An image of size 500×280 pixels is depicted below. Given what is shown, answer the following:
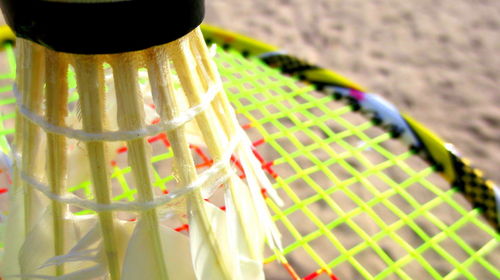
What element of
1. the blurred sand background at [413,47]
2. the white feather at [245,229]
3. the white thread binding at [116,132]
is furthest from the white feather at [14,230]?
the blurred sand background at [413,47]

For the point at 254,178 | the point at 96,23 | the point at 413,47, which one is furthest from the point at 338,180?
the point at 413,47

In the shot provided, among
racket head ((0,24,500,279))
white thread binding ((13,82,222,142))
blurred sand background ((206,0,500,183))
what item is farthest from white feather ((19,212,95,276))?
blurred sand background ((206,0,500,183))

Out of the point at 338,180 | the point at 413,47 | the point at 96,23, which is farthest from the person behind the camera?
the point at 413,47

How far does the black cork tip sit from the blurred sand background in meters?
1.25

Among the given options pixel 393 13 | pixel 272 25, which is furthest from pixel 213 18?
pixel 393 13

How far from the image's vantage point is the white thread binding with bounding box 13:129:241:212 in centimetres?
49

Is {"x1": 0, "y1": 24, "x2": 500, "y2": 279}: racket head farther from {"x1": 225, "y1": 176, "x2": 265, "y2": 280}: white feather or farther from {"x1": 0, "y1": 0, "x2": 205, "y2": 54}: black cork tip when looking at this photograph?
{"x1": 0, "y1": 0, "x2": 205, "y2": 54}: black cork tip

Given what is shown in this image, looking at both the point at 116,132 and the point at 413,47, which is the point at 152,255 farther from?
the point at 413,47

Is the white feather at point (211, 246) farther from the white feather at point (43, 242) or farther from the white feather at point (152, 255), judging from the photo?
the white feather at point (43, 242)

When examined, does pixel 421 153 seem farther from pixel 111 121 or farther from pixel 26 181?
pixel 26 181

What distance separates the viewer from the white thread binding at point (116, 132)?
46 centimetres

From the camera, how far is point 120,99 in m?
0.47

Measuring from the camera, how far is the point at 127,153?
50cm

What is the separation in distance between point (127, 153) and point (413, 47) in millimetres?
1769
